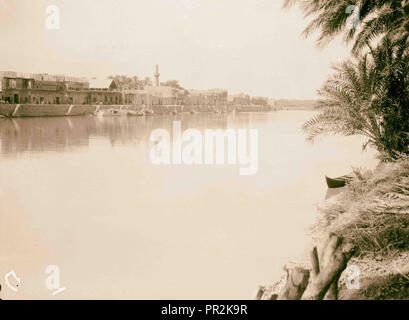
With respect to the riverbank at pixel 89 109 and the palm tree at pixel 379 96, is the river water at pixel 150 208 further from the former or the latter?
the palm tree at pixel 379 96

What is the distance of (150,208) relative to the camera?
15.2 ft

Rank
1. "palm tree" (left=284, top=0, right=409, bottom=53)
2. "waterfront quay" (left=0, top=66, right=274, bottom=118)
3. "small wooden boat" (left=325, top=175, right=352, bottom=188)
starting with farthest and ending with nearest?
"waterfront quay" (left=0, top=66, right=274, bottom=118) → "small wooden boat" (left=325, top=175, right=352, bottom=188) → "palm tree" (left=284, top=0, right=409, bottom=53)

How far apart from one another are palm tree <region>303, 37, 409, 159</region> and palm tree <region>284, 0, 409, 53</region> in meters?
0.17

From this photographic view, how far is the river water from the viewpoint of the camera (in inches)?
164

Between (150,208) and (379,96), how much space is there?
2.94 meters

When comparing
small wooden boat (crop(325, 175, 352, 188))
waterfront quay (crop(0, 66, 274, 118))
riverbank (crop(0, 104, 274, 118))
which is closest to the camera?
small wooden boat (crop(325, 175, 352, 188))

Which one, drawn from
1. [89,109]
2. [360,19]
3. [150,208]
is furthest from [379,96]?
[89,109]

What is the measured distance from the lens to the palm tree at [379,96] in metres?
4.12

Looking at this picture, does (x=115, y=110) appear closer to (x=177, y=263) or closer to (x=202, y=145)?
(x=202, y=145)

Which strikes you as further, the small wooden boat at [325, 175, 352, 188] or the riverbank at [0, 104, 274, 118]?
the riverbank at [0, 104, 274, 118]

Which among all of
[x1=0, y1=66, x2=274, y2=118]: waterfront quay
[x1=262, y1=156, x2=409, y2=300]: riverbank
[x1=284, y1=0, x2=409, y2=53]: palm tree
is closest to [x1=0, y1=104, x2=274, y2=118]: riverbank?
[x1=0, y1=66, x2=274, y2=118]: waterfront quay

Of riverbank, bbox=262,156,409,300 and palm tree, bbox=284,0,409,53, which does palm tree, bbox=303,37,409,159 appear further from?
riverbank, bbox=262,156,409,300
